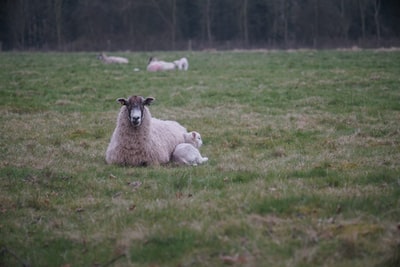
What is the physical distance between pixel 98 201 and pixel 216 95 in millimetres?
10959

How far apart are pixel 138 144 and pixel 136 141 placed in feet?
0.32

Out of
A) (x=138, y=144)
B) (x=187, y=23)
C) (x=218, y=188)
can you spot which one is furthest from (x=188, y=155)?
(x=187, y=23)

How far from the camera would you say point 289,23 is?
60.3 metres

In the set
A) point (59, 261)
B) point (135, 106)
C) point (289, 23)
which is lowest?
point (59, 261)

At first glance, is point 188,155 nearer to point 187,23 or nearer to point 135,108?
point 135,108

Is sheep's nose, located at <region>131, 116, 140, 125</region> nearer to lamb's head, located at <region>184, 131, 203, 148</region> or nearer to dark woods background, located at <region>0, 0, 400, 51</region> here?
lamb's head, located at <region>184, 131, 203, 148</region>

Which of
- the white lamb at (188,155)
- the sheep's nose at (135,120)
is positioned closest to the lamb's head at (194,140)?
the white lamb at (188,155)

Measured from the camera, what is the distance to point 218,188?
23.7 ft

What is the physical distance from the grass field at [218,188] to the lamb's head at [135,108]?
1.06 meters

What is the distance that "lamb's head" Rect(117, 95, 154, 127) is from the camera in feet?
30.8

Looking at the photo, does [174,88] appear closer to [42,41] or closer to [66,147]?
[66,147]

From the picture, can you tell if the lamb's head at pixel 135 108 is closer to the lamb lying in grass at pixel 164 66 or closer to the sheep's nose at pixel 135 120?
the sheep's nose at pixel 135 120

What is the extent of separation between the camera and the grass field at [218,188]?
5082 millimetres

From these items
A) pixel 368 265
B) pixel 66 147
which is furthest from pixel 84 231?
pixel 66 147
